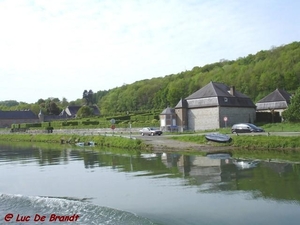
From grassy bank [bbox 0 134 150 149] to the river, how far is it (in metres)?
12.8

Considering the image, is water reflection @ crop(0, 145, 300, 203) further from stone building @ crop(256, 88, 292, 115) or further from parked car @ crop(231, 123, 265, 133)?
stone building @ crop(256, 88, 292, 115)

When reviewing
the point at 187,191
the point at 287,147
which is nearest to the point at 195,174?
the point at 187,191

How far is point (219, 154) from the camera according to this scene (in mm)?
30234

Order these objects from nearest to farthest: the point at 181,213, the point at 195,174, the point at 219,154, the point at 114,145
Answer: the point at 181,213 → the point at 195,174 → the point at 219,154 → the point at 114,145

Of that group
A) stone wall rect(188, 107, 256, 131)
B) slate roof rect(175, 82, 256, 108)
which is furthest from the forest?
stone wall rect(188, 107, 256, 131)

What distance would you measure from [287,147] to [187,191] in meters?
17.0

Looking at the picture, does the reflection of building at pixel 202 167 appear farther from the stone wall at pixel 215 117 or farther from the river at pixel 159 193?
the stone wall at pixel 215 117

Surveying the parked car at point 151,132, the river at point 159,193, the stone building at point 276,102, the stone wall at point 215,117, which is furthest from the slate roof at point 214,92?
the river at point 159,193

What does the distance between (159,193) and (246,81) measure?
296 ft

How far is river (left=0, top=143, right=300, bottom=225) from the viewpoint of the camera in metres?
12.6

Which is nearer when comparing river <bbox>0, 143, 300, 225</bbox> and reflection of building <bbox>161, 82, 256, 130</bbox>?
river <bbox>0, 143, 300, 225</bbox>

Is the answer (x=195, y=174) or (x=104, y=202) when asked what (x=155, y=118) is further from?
(x=104, y=202)

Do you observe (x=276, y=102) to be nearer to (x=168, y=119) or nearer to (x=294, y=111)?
(x=294, y=111)

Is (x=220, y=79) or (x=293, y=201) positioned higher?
(x=220, y=79)
